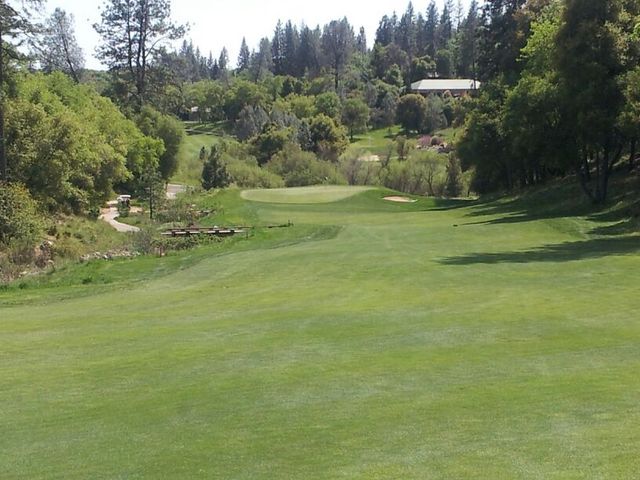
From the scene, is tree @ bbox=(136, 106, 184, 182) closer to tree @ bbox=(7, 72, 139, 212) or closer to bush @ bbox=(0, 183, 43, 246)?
tree @ bbox=(7, 72, 139, 212)

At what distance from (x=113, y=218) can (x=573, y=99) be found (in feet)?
146

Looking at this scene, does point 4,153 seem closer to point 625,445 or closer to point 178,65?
Result: point 625,445

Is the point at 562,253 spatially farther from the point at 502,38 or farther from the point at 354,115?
the point at 354,115

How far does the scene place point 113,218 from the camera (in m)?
67.6

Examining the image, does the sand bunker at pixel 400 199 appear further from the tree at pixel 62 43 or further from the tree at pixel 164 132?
the tree at pixel 62 43

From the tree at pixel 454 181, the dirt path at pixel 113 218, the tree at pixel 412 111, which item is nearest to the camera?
the dirt path at pixel 113 218

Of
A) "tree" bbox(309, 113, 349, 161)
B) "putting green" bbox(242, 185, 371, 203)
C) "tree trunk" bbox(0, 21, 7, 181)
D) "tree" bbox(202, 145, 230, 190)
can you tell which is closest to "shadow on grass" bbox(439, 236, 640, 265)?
"tree trunk" bbox(0, 21, 7, 181)

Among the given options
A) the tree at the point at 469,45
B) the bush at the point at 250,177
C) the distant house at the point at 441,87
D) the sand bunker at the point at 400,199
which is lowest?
the sand bunker at the point at 400,199

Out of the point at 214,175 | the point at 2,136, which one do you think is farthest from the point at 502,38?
the point at 2,136

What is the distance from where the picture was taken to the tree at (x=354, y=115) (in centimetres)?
15800

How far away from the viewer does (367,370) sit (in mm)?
11031

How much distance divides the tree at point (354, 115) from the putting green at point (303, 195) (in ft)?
269

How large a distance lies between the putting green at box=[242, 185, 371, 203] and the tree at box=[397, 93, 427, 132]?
296ft

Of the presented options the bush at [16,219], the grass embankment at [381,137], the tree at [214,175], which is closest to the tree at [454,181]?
the tree at [214,175]
